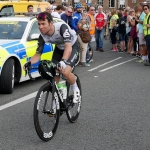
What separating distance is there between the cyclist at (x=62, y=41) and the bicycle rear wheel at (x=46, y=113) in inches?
14.1

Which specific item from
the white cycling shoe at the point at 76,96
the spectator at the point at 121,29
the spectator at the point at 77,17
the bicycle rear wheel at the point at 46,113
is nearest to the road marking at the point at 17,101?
the white cycling shoe at the point at 76,96

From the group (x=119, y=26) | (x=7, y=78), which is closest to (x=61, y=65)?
(x=7, y=78)

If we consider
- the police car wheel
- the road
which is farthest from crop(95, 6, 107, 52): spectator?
the police car wheel

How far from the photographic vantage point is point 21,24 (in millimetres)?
10633

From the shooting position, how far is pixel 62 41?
6.35 m

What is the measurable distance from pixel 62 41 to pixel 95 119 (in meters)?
1.44

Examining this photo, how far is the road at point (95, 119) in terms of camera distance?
5707 mm

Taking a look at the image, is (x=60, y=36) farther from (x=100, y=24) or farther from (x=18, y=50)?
(x=100, y=24)

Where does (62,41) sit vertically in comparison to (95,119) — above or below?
above

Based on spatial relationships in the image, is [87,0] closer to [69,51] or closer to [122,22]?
[122,22]

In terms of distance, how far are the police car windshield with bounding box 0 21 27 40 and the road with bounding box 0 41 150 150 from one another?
1.15 m

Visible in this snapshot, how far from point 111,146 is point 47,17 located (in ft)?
6.22

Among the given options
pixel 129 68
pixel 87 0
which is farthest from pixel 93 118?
pixel 87 0

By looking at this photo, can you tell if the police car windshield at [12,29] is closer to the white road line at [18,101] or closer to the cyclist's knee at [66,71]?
the white road line at [18,101]
